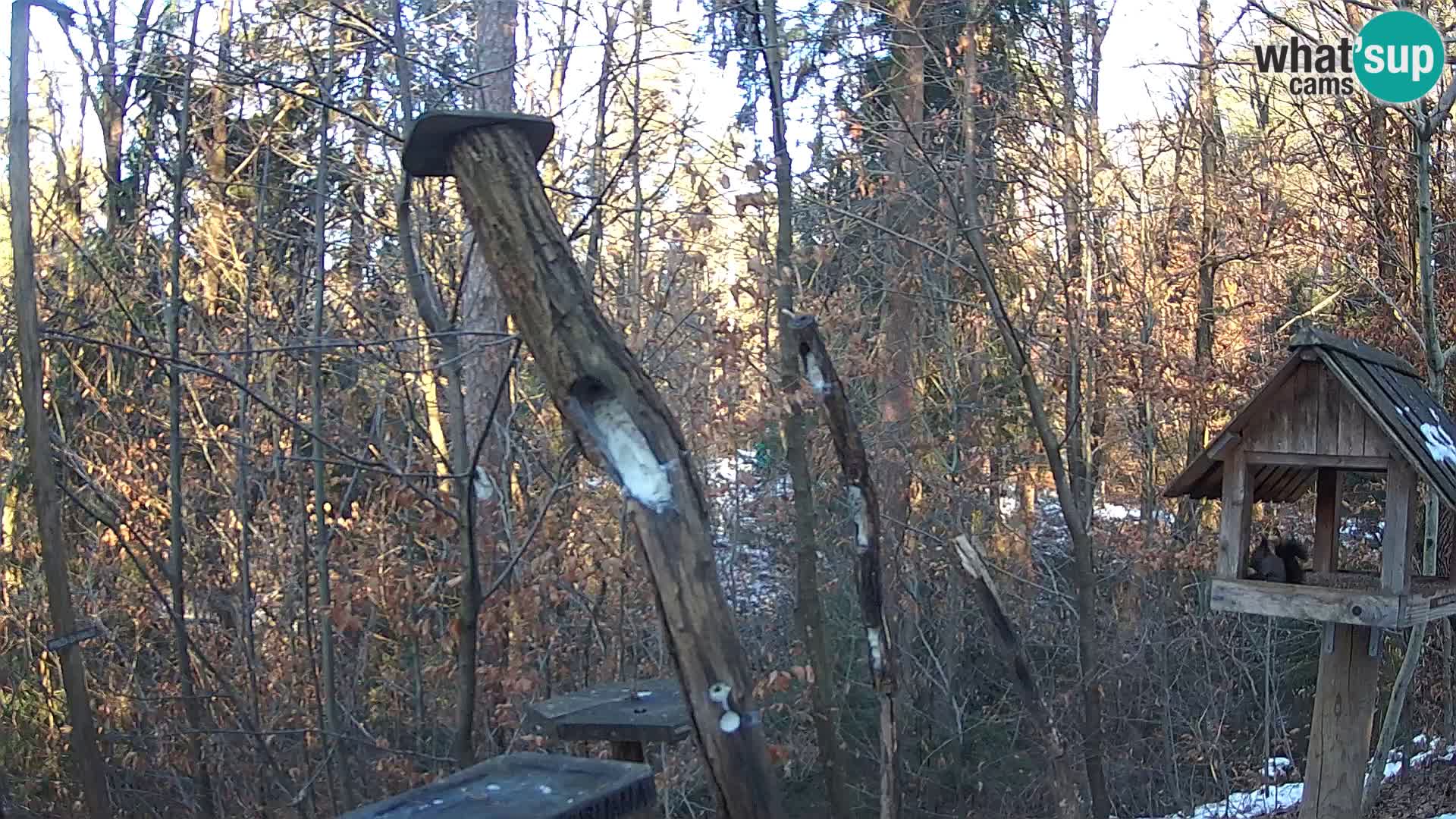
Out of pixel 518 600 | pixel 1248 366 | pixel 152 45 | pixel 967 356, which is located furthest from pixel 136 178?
pixel 1248 366

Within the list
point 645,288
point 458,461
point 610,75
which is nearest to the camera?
point 458,461

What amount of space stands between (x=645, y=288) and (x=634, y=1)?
5.83 feet

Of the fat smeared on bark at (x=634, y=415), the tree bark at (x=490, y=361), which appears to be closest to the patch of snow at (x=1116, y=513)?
the tree bark at (x=490, y=361)

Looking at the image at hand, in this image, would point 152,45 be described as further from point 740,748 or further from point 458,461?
point 740,748

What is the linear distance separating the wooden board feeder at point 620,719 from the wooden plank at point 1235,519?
197 centimetres

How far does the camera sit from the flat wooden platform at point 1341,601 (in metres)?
3.70

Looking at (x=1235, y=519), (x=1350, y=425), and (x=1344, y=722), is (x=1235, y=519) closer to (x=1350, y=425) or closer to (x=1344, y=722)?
(x=1350, y=425)

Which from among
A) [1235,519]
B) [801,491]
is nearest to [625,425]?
[1235,519]

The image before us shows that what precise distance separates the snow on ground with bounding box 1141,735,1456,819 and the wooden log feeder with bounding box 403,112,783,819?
546 centimetres

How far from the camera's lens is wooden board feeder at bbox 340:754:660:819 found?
2.34 metres

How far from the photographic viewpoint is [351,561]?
7.04 m

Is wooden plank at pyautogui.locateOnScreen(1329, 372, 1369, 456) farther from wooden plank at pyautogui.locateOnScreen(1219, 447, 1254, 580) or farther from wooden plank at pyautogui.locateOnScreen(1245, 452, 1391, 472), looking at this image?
wooden plank at pyautogui.locateOnScreen(1219, 447, 1254, 580)

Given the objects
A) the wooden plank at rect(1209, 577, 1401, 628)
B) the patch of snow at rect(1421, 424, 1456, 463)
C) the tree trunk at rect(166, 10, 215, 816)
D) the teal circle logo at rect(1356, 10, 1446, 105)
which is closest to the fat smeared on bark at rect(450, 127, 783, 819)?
the wooden plank at rect(1209, 577, 1401, 628)
